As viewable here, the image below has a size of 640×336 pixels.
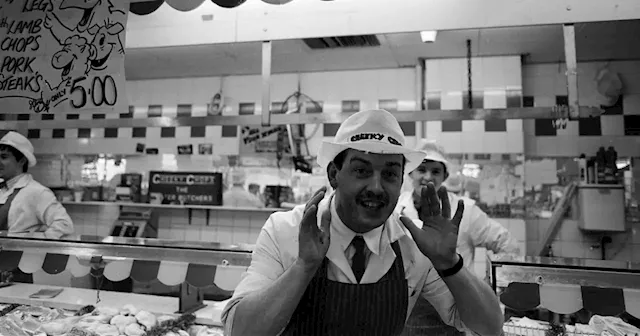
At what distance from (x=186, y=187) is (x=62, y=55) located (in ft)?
12.1

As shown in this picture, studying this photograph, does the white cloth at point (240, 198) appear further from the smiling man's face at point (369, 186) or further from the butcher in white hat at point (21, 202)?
the smiling man's face at point (369, 186)

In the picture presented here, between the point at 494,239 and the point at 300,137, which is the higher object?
the point at 300,137

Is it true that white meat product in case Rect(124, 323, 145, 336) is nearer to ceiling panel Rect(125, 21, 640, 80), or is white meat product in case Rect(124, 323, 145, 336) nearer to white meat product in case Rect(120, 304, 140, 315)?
white meat product in case Rect(120, 304, 140, 315)

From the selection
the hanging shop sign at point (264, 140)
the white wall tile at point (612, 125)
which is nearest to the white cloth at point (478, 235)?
the white wall tile at point (612, 125)

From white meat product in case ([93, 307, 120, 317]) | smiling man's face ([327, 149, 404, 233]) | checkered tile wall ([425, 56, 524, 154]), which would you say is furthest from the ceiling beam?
checkered tile wall ([425, 56, 524, 154])

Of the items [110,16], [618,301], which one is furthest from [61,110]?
[618,301]

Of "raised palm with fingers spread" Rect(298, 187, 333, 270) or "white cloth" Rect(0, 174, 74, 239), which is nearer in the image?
"raised palm with fingers spread" Rect(298, 187, 333, 270)

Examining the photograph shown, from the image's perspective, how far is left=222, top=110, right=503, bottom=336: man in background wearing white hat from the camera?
1387mm

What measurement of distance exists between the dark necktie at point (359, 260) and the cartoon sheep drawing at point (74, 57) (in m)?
1.98

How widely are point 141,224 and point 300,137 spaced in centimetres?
248

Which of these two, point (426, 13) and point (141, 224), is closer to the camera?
point (426, 13)

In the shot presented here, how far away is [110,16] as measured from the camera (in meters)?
2.65

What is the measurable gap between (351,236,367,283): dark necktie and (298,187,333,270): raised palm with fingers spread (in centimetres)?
31

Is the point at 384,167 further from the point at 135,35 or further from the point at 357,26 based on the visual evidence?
the point at 135,35
